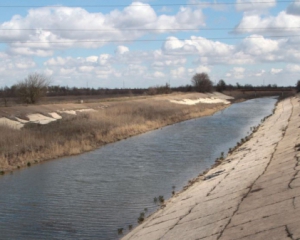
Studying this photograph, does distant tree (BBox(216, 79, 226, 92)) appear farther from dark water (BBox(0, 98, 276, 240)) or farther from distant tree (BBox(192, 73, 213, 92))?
dark water (BBox(0, 98, 276, 240))

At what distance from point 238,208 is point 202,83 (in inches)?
4293

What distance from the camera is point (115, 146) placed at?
2759 centimetres

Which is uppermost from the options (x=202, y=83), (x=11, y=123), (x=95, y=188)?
(x=202, y=83)

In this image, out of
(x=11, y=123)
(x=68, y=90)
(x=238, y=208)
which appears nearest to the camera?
(x=238, y=208)

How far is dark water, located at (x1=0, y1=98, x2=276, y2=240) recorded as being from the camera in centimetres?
1158

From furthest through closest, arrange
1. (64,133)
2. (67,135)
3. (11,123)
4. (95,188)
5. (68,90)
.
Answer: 1. (68,90)
2. (11,123)
3. (64,133)
4. (67,135)
5. (95,188)

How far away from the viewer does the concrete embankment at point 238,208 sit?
25.2 feet

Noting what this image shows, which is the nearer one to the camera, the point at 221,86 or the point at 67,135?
the point at 67,135

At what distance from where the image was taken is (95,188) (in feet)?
52.2

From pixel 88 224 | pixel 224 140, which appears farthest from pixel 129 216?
pixel 224 140

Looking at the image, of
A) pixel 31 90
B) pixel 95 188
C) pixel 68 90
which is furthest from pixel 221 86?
pixel 95 188

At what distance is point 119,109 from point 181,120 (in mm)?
7384

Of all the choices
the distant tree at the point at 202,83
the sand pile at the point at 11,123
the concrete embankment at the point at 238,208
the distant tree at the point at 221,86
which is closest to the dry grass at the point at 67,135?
the sand pile at the point at 11,123

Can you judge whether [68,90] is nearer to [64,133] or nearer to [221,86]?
[221,86]
